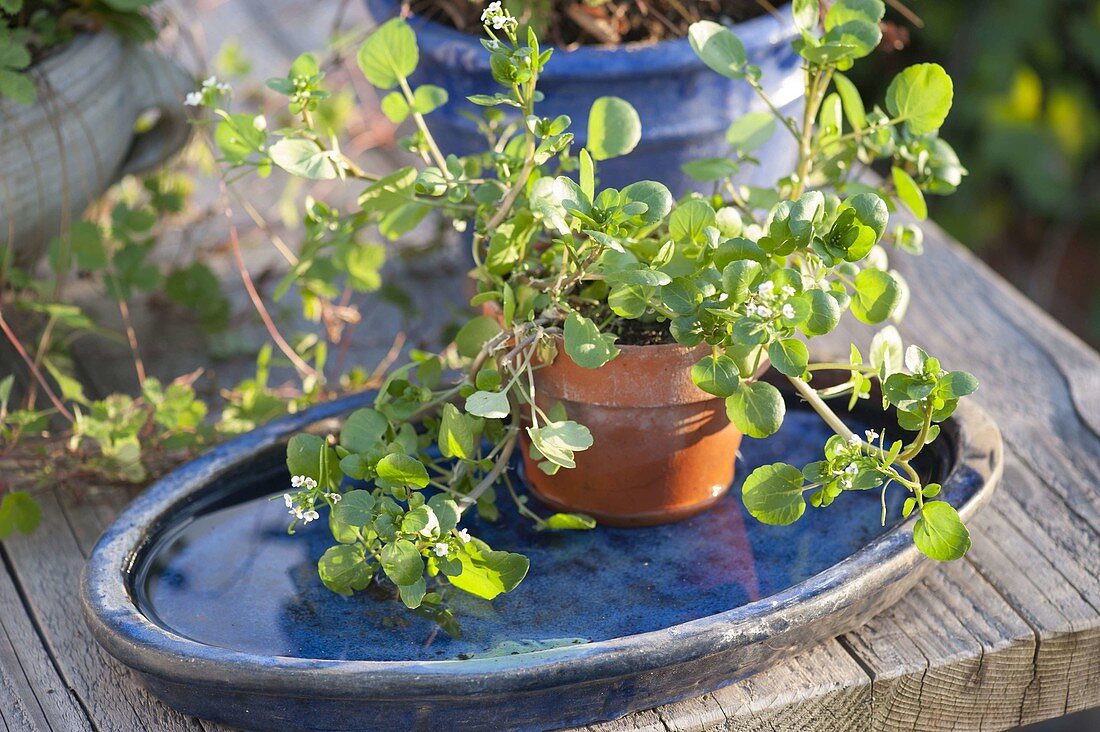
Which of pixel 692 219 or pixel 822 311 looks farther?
pixel 692 219

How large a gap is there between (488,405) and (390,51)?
1.24ft

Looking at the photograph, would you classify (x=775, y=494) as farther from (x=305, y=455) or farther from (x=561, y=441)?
(x=305, y=455)

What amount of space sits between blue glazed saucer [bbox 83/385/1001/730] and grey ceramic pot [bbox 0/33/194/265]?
1.62ft

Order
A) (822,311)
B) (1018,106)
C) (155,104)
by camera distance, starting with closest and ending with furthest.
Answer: (822,311), (155,104), (1018,106)

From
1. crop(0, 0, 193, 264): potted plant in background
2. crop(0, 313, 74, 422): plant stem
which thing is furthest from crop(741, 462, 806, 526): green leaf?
crop(0, 0, 193, 264): potted plant in background

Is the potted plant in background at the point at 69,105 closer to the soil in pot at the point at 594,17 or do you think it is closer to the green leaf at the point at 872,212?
the soil in pot at the point at 594,17

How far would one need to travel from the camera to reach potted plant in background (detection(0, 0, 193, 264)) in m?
1.47

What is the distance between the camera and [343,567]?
1.07m

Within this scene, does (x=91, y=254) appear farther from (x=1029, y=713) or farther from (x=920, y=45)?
(x=920, y=45)

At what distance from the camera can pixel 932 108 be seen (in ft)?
3.70

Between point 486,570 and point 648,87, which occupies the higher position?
point 648,87

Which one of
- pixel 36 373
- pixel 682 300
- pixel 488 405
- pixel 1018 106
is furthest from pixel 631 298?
pixel 1018 106

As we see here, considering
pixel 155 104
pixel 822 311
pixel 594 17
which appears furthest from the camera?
pixel 155 104

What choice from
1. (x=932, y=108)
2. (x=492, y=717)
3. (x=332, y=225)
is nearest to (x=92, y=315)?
(x=332, y=225)
